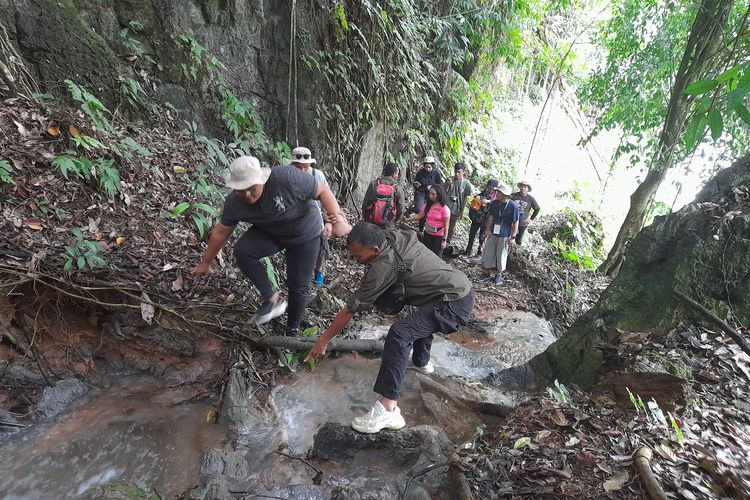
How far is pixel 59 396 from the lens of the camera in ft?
11.6

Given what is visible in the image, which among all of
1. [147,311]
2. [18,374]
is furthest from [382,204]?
[18,374]

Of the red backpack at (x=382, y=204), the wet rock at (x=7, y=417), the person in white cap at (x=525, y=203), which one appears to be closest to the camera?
the wet rock at (x=7, y=417)

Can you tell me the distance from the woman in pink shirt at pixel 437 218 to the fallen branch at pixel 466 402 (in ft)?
11.9

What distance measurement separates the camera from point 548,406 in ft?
10.7

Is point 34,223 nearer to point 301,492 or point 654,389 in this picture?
point 301,492

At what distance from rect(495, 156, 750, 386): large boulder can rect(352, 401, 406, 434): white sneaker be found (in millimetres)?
1744

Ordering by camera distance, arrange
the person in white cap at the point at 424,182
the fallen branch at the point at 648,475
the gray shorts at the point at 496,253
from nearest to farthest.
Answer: the fallen branch at the point at 648,475
the gray shorts at the point at 496,253
the person in white cap at the point at 424,182

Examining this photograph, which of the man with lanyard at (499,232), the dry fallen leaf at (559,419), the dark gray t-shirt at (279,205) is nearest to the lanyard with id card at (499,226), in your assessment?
the man with lanyard at (499,232)

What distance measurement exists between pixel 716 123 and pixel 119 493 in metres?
3.83

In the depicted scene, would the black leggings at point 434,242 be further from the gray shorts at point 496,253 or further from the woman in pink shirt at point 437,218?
the gray shorts at point 496,253

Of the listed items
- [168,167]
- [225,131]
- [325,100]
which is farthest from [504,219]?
[168,167]

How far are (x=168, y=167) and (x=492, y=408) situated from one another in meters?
5.22

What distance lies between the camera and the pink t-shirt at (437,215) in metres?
7.53

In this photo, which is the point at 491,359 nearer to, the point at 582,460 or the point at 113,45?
→ the point at 582,460
